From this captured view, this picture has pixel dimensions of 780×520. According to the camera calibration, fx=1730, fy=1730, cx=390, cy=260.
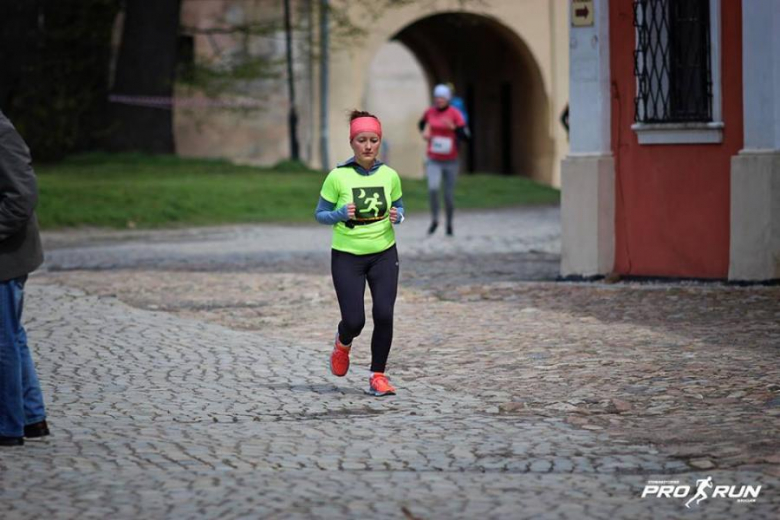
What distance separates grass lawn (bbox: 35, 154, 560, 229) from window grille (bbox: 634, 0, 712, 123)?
11370mm

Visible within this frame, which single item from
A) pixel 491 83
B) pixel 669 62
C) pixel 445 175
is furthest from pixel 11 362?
pixel 491 83

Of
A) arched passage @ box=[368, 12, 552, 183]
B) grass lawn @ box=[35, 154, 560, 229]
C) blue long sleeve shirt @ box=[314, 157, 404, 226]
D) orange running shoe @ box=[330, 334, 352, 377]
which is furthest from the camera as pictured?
arched passage @ box=[368, 12, 552, 183]

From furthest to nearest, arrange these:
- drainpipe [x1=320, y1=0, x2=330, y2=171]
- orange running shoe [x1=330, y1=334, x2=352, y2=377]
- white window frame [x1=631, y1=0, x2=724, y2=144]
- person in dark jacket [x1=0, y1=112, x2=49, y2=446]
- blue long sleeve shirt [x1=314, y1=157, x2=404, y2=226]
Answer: drainpipe [x1=320, y1=0, x2=330, y2=171], white window frame [x1=631, y1=0, x2=724, y2=144], orange running shoe [x1=330, y1=334, x2=352, y2=377], blue long sleeve shirt [x1=314, y1=157, x2=404, y2=226], person in dark jacket [x1=0, y1=112, x2=49, y2=446]

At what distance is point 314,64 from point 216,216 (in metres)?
9.62

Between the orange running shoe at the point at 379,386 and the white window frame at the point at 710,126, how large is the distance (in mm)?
6016

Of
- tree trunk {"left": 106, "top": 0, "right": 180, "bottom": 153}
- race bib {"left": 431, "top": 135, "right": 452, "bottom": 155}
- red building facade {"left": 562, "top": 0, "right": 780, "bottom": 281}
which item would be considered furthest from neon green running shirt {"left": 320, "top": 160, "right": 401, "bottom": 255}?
tree trunk {"left": 106, "top": 0, "right": 180, "bottom": 153}

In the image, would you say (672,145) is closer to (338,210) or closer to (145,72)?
(338,210)

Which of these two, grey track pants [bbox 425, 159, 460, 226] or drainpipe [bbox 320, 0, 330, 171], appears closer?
grey track pants [bbox 425, 159, 460, 226]

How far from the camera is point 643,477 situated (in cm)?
681

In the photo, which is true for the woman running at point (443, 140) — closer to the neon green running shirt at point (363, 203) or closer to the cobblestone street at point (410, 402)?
the cobblestone street at point (410, 402)

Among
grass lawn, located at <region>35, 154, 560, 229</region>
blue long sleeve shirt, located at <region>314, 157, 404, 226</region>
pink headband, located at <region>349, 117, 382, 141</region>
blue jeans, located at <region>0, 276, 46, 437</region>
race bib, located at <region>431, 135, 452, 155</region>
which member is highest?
pink headband, located at <region>349, 117, 382, 141</region>

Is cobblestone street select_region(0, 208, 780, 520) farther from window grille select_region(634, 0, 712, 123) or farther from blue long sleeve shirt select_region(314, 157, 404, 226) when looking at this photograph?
window grille select_region(634, 0, 712, 123)

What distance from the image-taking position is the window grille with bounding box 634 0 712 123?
1459 centimetres

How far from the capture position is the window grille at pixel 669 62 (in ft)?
47.9
